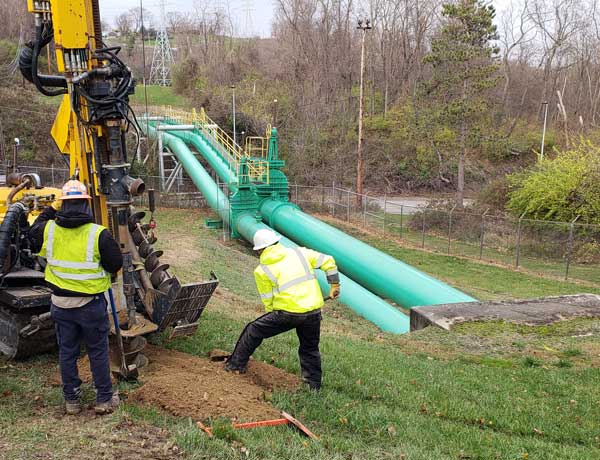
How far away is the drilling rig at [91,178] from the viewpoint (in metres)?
6.29

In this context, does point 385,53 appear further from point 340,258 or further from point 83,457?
point 83,457

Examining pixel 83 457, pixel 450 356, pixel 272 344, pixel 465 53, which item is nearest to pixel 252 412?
→ pixel 83 457

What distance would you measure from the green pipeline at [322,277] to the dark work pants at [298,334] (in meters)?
6.22

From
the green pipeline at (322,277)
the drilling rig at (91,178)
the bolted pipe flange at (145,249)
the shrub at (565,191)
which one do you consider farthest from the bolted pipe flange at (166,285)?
the shrub at (565,191)

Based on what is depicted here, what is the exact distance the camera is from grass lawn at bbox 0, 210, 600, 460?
4859 millimetres

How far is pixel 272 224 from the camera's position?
72.8 ft

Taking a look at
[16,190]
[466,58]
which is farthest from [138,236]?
[466,58]

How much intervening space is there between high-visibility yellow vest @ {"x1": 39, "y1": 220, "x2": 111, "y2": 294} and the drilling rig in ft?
3.14

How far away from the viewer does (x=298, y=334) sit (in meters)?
6.46

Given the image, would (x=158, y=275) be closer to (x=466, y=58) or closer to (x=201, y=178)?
(x=201, y=178)

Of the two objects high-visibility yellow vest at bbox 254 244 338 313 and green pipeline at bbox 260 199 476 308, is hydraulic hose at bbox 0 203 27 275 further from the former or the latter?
green pipeline at bbox 260 199 476 308

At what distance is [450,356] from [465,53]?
2521 cm

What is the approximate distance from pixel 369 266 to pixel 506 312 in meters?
5.11

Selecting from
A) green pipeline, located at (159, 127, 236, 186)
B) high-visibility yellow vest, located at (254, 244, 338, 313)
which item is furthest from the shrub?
high-visibility yellow vest, located at (254, 244, 338, 313)
